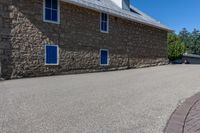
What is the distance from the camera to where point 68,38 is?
1596 cm

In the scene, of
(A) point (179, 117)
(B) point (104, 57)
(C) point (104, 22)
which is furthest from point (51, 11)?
(A) point (179, 117)

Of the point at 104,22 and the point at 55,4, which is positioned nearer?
the point at 55,4

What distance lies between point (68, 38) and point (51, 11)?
1953 mm

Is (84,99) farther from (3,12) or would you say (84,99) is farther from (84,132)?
(3,12)

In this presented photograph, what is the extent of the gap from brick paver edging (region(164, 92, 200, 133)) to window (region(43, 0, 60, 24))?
10251 millimetres

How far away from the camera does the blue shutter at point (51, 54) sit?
48.8 ft

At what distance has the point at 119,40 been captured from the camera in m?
19.8

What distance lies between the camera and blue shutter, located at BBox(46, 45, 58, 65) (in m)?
14.9

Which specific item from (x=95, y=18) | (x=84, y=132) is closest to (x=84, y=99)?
(x=84, y=132)

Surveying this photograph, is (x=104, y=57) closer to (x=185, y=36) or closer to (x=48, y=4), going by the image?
(x=48, y=4)

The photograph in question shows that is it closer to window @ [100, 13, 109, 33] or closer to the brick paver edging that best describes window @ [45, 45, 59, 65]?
window @ [100, 13, 109, 33]

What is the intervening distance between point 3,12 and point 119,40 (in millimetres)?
9318

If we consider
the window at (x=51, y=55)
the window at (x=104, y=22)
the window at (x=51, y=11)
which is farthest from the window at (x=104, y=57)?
the window at (x=51, y=11)

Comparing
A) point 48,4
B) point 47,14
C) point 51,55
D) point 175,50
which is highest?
point 48,4
